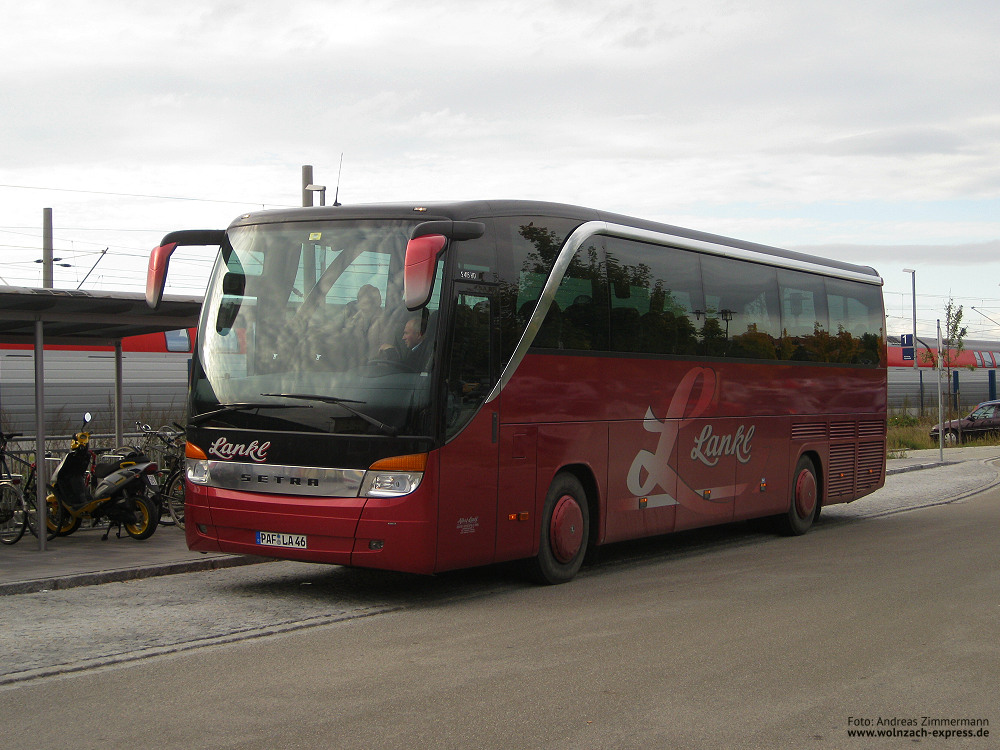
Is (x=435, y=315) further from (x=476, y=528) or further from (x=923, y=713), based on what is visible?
(x=923, y=713)

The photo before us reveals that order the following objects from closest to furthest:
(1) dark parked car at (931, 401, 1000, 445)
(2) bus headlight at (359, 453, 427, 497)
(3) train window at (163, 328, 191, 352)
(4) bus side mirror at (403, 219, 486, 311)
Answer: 1. (4) bus side mirror at (403, 219, 486, 311)
2. (2) bus headlight at (359, 453, 427, 497)
3. (3) train window at (163, 328, 191, 352)
4. (1) dark parked car at (931, 401, 1000, 445)

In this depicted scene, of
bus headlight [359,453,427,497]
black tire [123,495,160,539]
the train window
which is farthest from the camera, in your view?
the train window

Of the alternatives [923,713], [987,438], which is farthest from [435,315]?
[987,438]

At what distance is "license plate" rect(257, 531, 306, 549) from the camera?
948cm

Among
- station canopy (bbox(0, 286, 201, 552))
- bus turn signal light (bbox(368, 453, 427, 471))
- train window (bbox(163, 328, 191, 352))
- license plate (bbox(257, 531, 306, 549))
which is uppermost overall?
train window (bbox(163, 328, 191, 352))

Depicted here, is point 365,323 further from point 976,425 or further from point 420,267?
point 976,425

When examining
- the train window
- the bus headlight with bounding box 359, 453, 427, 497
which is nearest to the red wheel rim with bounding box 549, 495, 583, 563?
the bus headlight with bounding box 359, 453, 427, 497

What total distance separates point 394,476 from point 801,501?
26.7 ft

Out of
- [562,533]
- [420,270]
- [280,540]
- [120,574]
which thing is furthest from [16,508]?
[420,270]

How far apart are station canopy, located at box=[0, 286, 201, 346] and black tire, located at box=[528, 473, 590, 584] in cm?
436

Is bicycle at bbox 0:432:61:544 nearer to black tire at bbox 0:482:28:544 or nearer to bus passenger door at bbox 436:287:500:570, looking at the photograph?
black tire at bbox 0:482:28:544

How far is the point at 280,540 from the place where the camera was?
959 centimetres

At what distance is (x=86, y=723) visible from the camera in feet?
19.5

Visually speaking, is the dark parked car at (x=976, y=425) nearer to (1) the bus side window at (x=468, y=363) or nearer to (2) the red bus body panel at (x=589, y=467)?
(2) the red bus body panel at (x=589, y=467)
